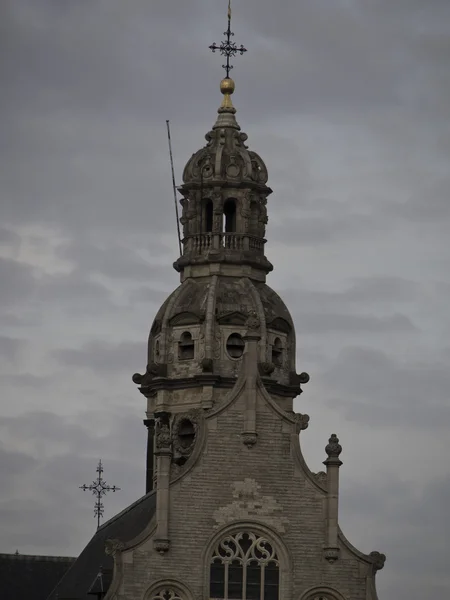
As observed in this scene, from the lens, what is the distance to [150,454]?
365ft

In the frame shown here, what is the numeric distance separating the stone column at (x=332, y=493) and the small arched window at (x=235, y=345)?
437 inches

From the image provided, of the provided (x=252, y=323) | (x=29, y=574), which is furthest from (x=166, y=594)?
(x=29, y=574)

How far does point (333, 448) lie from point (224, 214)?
626 inches

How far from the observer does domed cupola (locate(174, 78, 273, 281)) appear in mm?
110625

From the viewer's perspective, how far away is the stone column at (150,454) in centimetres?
11019

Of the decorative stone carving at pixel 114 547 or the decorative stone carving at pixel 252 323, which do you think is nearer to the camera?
the decorative stone carving at pixel 114 547

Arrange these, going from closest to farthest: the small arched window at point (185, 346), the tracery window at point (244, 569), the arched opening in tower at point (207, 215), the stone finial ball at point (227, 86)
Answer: the tracery window at point (244, 569)
the small arched window at point (185, 346)
the arched opening in tower at point (207, 215)
the stone finial ball at point (227, 86)

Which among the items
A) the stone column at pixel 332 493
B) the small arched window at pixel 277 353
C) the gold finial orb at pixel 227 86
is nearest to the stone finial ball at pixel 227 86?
the gold finial orb at pixel 227 86

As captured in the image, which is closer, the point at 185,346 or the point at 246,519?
the point at 246,519

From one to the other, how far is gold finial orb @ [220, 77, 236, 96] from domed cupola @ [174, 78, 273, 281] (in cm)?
380

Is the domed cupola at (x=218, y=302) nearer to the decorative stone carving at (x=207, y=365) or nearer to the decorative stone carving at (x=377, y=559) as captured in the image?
the decorative stone carving at (x=207, y=365)

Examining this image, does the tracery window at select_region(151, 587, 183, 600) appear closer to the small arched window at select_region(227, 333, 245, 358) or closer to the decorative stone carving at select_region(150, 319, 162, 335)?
the small arched window at select_region(227, 333, 245, 358)

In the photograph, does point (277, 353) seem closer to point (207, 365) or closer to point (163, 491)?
point (207, 365)

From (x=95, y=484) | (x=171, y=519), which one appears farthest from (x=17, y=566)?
(x=171, y=519)
